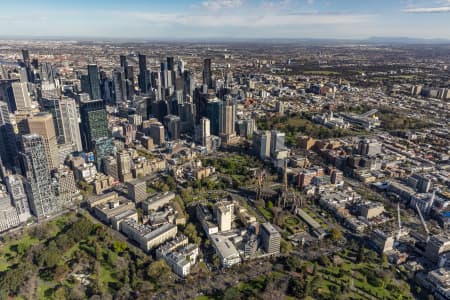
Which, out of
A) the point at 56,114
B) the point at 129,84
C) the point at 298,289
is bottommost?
the point at 298,289

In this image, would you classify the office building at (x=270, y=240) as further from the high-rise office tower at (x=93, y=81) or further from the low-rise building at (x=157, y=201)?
the high-rise office tower at (x=93, y=81)

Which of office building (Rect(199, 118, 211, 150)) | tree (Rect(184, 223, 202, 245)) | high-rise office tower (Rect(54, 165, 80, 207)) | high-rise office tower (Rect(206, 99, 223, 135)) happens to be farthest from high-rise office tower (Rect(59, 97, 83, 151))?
tree (Rect(184, 223, 202, 245))

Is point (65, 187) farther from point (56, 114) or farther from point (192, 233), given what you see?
point (192, 233)

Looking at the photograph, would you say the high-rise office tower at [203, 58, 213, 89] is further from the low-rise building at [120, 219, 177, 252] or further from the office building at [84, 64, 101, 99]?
the low-rise building at [120, 219, 177, 252]

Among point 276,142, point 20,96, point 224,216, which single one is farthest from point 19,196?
point 276,142

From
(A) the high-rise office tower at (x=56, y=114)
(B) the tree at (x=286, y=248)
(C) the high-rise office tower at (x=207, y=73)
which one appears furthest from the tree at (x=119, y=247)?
(C) the high-rise office tower at (x=207, y=73)
